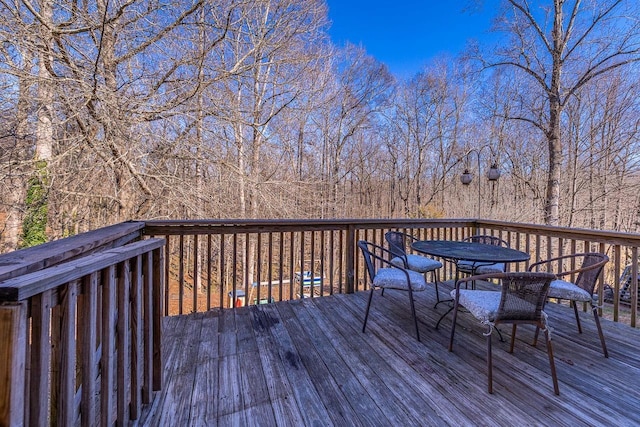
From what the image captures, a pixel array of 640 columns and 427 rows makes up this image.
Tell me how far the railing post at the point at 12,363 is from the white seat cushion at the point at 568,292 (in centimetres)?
284

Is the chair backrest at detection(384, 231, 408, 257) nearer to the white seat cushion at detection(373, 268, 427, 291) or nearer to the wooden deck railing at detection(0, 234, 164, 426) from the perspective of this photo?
the white seat cushion at detection(373, 268, 427, 291)

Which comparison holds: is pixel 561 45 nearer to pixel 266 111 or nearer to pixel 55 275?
pixel 266 111

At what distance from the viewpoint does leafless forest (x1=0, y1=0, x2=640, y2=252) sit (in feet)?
12.3

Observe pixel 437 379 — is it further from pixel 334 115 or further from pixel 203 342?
pixel 334 115

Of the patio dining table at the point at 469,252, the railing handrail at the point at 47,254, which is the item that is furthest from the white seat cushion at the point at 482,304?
the railing handrail at the point at 47,254

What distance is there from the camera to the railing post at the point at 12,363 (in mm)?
705

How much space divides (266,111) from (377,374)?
6428 millimetres

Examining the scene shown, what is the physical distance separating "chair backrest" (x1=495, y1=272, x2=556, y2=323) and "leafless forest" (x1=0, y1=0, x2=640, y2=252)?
14.2 ft

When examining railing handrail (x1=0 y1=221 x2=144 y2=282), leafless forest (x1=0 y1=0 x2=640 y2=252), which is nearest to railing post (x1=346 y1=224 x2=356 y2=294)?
railing handrail (x1=0 y1=221 x2=144 y2=282)

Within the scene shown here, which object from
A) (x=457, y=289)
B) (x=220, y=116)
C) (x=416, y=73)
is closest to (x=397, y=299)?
(x=457, y=289)

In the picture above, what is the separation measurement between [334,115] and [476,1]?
5.90 meters

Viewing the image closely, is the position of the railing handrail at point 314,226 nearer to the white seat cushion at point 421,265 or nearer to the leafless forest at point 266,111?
the white seat cushion at point 421,265

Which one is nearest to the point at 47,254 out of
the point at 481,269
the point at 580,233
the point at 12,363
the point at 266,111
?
the point at 12,363

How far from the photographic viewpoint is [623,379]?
1906mm
